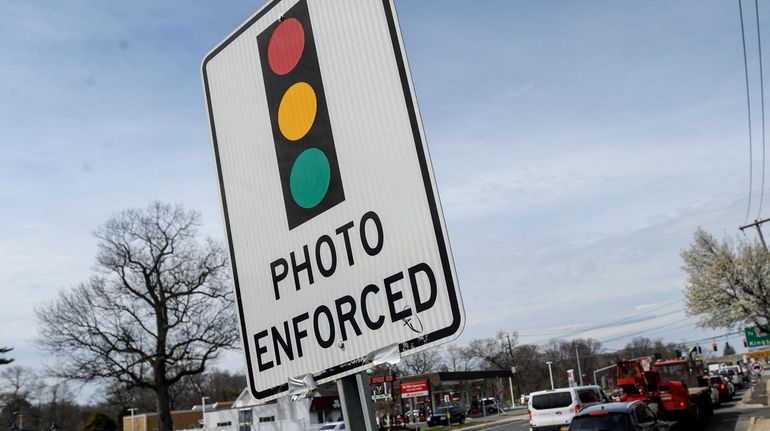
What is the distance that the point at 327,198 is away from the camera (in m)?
1.79

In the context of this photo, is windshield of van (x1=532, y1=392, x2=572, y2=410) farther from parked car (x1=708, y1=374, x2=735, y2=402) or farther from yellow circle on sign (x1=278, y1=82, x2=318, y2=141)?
parked car (x1=708, y1=374, x2=735, y2=402)

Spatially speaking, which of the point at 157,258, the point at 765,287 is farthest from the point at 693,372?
the point at 157,258

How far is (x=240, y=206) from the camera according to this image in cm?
209

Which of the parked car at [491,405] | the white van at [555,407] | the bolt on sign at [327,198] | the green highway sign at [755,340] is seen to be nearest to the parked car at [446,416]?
the parked car at [491,405]

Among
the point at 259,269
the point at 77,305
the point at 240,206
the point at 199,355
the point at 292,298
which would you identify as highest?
the point at 77,305

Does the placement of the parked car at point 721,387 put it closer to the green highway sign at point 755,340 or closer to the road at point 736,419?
the road at point 736,419

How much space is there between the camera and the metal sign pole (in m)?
1.65

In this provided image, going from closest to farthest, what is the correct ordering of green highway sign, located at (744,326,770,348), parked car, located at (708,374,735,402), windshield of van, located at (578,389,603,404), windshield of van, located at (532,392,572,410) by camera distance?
1. windshield of van, located at (532,392,572,410)
2. windshield of van, located at (578,389,603,404)
3. green highway sign, located at (744,326,770,348)
4. parked car, located at (708,374,735,402)

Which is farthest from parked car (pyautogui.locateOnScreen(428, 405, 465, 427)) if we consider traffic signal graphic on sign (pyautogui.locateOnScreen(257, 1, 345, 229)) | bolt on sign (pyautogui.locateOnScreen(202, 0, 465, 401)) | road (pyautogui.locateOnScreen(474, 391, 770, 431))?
traffic signal graphic on sign (pyautogui.locateOnScreen(257, 1, 345, 229))

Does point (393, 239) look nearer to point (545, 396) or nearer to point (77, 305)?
point (545, 396)

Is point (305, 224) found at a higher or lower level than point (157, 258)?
lower

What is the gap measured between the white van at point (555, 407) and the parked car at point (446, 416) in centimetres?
2507

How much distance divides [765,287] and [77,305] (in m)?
39.1

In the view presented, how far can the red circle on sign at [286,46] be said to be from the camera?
1941mm
